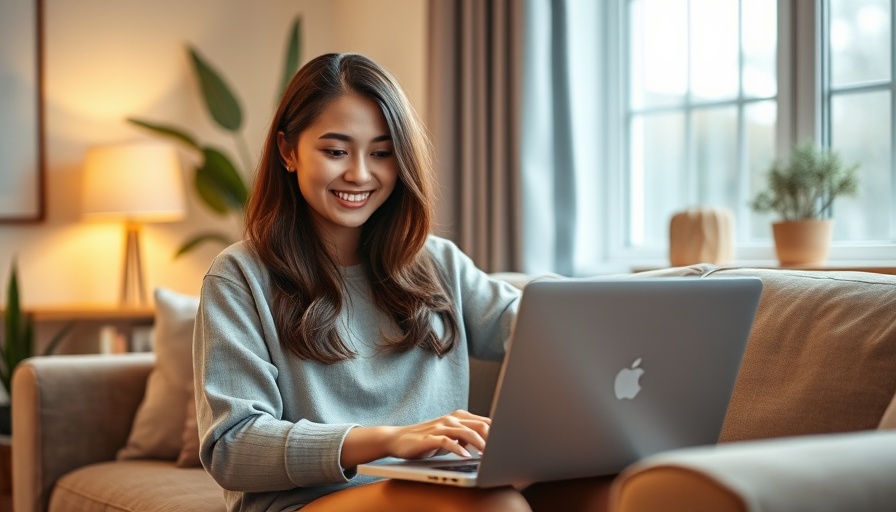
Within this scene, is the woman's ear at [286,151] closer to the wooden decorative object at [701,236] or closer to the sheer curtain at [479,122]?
the wooden decorative object at [701,236]

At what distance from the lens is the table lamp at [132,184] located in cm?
363

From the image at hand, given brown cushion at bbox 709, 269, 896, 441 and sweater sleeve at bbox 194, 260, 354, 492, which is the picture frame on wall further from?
brown cushion at bbox 709, 269, 896, 441

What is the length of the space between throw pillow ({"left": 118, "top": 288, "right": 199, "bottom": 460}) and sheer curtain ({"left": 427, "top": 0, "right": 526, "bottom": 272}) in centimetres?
116

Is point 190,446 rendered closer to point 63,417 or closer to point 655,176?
point 63,417

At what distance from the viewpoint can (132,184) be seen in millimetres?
3637

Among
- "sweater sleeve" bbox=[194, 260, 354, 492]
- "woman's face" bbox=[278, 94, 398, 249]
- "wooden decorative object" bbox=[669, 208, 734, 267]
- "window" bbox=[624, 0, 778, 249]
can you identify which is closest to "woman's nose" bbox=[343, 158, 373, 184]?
"woman's face" bbox=[278, 94, 398, 249]

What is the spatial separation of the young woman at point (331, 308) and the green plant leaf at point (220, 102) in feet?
7.10

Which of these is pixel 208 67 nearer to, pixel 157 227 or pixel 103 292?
pixel 157 227

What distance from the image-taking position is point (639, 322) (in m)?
1.24

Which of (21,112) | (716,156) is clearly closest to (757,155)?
(716,156)

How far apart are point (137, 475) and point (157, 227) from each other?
1.99 m

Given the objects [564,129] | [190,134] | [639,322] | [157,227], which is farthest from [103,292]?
[639,322]

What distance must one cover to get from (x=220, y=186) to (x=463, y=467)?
2813 mm

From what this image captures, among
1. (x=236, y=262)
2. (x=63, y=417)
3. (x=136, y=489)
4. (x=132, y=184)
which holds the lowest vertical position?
(x=136, y=489)
